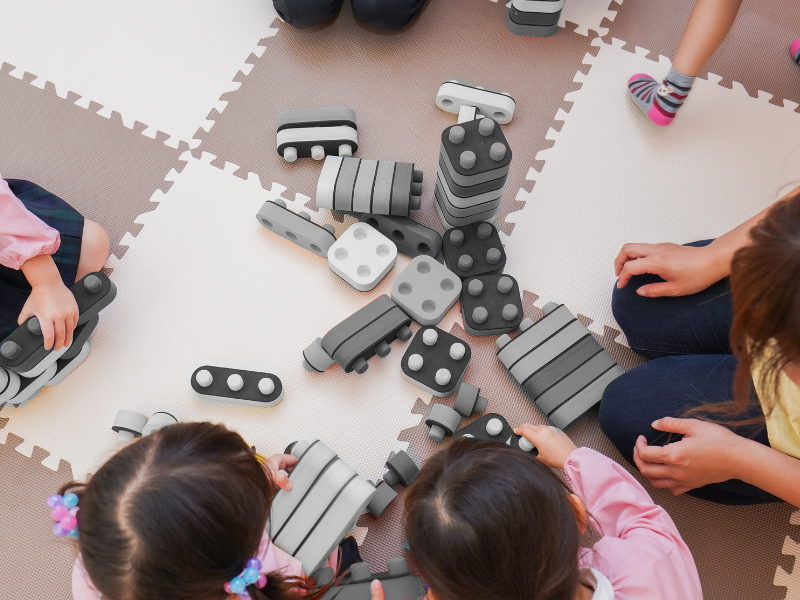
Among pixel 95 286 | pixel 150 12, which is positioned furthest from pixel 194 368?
pixel 150 12

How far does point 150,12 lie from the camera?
1.26 metres

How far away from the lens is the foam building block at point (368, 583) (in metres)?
0.80

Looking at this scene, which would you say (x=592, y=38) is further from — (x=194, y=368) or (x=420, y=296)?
(x=194, y=368)

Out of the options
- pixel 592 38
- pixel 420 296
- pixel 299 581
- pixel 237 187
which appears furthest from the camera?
pixel 592 38

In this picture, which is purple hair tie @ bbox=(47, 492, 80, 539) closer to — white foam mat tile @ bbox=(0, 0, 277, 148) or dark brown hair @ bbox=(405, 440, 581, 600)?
dark brown hair @ bbox=(405, 440, 581, 600)

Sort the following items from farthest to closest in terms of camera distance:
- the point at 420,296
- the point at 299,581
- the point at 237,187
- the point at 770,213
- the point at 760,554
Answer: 1. the point at 237,187
2. the point at 420,296
3. the point at 760,554
4. the point at 299,581
5. the point at 770,213

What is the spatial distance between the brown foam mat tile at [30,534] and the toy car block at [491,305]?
2.31 feet

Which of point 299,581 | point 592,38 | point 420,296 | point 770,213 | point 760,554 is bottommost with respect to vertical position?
point 299,581

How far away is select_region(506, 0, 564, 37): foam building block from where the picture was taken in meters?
1.18

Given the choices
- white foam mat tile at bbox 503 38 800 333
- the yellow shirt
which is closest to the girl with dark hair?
the yellow shirt

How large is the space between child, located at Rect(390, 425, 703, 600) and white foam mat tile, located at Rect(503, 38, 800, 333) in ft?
1.44

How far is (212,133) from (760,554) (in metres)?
1.21

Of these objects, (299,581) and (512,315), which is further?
(512,315)

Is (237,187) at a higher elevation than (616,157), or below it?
below
